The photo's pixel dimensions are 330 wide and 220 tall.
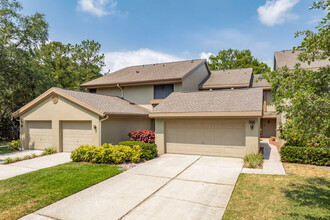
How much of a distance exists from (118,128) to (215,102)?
273 inches

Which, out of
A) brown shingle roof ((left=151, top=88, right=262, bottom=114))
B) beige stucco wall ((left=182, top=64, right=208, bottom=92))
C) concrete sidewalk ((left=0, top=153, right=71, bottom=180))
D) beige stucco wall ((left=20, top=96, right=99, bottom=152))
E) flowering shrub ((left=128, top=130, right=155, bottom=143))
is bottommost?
concrete sidewalk ((left=0, top=153, right=71, bottom=180))

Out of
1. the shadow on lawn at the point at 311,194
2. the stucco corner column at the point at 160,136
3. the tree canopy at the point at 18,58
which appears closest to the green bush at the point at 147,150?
the stucco corner column at the point at 160,136

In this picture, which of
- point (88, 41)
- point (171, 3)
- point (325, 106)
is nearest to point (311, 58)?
point (325, 106)

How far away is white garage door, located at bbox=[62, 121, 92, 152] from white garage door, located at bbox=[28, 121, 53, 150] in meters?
1.29

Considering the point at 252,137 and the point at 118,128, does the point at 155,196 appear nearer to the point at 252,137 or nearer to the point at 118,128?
the point at 252,137

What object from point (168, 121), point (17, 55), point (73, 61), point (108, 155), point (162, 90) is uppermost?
point (73, 61)

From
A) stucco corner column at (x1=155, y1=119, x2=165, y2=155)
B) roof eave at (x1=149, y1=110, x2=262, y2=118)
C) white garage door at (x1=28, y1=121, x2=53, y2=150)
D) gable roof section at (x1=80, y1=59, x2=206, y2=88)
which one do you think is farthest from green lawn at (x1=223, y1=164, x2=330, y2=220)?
white garage door at (x1=28, y1=121, x2=53, y2=150)

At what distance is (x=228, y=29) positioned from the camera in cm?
1808

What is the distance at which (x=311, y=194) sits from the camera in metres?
6.23

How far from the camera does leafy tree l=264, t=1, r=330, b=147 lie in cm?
416

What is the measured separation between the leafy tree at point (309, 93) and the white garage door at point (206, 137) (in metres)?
6.67

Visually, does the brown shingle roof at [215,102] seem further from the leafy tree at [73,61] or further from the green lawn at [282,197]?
the leafy tree at [73,61]

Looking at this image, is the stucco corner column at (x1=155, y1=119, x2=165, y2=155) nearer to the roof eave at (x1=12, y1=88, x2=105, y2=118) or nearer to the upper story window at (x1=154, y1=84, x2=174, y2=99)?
the roof eave at (x1=12, y1=88, x2=105, y2=118)

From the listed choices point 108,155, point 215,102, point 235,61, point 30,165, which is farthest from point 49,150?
point 235,61
